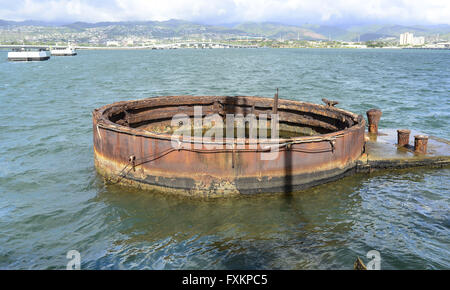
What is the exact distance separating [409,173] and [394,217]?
3713 millimetres

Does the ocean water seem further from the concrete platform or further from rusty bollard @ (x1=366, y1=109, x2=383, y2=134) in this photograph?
rusty bollard @ (x1=366, y1=109, x2=383, y2=134)

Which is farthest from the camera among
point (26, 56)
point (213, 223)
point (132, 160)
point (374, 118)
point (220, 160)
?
point (26, 56)

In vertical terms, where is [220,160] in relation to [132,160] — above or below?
above

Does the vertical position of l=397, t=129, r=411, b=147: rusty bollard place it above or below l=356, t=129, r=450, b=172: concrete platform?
above

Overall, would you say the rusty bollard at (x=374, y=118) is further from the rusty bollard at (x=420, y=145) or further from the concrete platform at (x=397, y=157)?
the rusty bollard at (x=420, y=145)

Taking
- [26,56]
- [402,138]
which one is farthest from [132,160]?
[26,56]

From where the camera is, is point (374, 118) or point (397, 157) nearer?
point (397, 157)

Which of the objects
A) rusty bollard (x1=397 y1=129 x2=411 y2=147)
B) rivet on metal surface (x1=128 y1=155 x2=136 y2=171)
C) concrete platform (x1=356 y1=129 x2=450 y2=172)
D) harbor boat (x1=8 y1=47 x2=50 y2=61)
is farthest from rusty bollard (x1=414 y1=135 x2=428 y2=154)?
harbor boat (x1=8 y1=47 x2=50 y2=61)

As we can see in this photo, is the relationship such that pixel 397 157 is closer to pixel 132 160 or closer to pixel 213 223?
pixel 213 223

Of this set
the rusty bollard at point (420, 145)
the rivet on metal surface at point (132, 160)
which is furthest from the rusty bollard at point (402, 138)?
the rivet on metal surface at point (132, 160)

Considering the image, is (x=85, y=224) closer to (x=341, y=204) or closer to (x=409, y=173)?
(x=341, y=204)

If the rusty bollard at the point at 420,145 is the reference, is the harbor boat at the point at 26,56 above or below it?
above

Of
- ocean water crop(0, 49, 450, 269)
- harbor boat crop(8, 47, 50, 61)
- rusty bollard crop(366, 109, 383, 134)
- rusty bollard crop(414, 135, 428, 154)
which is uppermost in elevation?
harbor boat crop(8, 47, 50, 61)

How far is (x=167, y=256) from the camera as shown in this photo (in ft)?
27.1
